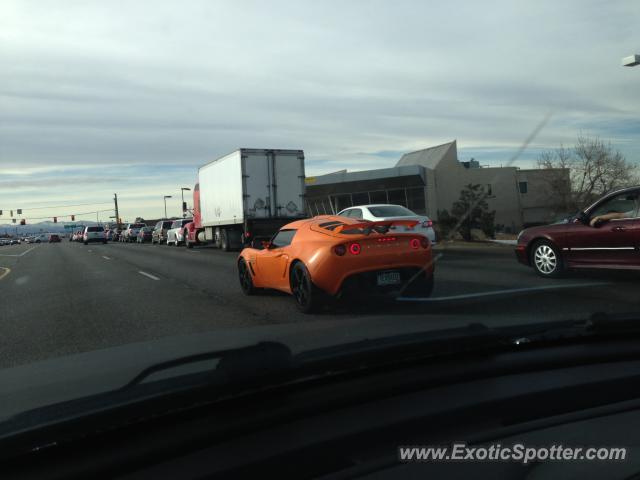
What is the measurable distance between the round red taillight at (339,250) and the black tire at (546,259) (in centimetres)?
454

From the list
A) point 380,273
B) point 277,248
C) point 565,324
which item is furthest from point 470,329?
point 277,248

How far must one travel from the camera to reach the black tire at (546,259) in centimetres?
995

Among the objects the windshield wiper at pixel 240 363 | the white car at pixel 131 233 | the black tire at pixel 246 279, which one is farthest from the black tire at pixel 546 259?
the white car at pixel 131 233

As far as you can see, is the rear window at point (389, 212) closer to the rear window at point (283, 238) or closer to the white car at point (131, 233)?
the rear window at point (283, 238)

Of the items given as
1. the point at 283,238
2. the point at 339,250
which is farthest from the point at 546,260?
the point at 283,238

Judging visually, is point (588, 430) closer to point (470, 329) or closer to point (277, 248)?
point (470, 329)

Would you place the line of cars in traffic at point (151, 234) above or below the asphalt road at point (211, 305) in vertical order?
above

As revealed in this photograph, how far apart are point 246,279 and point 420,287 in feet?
11.2

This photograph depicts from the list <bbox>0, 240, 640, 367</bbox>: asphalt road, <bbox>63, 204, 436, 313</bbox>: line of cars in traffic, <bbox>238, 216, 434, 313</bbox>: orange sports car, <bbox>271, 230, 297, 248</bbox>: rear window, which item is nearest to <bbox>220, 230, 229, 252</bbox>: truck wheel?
<bbox>0, 240, 640, 367</bbox>: asphalt road

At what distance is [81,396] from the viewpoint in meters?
2.11

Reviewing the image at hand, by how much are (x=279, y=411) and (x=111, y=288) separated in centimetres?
1112

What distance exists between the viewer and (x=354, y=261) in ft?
24.7

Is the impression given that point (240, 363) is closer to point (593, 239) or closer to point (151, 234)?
point (593, 239)

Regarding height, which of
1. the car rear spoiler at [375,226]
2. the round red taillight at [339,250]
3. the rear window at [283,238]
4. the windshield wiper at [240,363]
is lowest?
the windshield wiper at [240,363]
